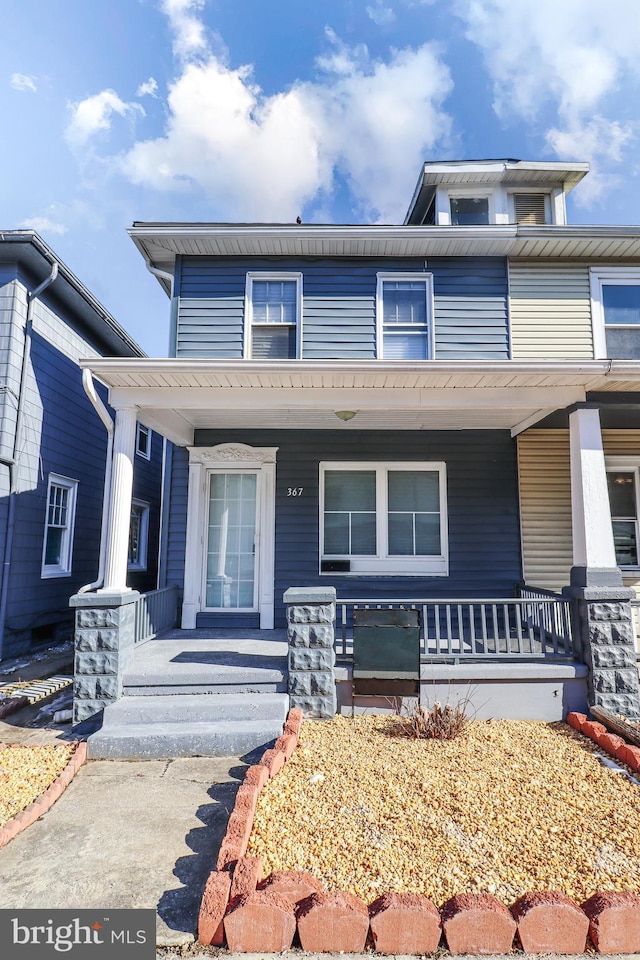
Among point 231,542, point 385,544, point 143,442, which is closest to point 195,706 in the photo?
point 231,542

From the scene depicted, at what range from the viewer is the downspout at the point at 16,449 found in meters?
6.98

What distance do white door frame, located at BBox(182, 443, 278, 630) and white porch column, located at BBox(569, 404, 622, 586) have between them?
3785mm

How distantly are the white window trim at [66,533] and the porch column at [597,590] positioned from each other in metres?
7.55

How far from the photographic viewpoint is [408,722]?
4.44 meters

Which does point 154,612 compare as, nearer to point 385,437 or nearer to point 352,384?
Result: point 352,384

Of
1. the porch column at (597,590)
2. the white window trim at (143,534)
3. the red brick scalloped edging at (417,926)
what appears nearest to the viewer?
the red brick scalloped edging at (417,926)

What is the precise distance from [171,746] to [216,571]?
120 inches

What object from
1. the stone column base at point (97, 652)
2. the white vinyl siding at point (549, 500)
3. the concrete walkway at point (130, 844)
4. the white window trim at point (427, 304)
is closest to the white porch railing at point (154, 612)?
the stone column base at point (97, 652)

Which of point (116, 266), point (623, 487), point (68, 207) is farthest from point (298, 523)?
point (116, 266)

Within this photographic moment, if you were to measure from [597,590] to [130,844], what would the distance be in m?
4.41

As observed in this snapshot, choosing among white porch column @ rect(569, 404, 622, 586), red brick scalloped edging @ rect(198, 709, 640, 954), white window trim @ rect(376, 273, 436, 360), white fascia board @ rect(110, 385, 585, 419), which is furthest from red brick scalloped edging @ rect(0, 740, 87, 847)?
white window trim @ rect(376, 273, 436, 360)

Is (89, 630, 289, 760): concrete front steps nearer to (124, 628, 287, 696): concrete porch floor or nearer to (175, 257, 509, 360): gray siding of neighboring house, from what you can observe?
(124, 628, 287, 696): concrete porch floor

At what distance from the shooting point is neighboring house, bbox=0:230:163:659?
716 centimetres

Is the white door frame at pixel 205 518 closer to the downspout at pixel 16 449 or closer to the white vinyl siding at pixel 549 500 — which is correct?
the downspout at pixel 16 449
